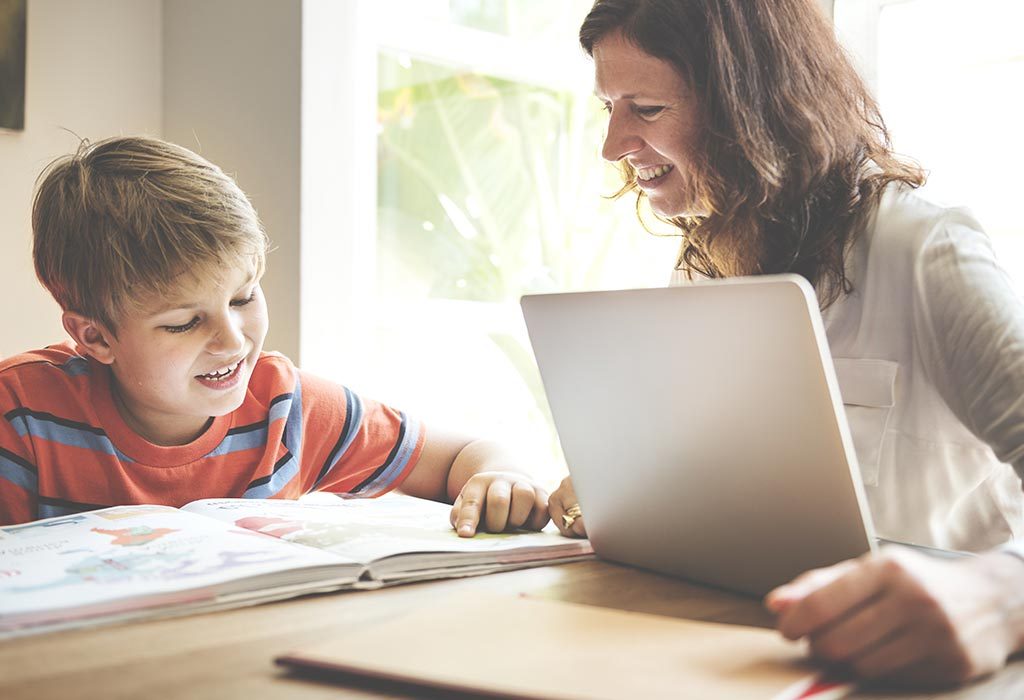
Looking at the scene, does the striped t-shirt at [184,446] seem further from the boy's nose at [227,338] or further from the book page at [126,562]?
the book page at [126,562]

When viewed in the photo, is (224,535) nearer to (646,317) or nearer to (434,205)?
(646,317)

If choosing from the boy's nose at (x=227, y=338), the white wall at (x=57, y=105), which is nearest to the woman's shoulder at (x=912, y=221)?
the boy's nose at (x=227, y=338)

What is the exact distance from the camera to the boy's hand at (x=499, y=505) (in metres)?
1.00

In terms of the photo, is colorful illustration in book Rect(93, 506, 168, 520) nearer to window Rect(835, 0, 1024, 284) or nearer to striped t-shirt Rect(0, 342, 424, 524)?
striped t-shirt Rect(0, 342, 424, 524)

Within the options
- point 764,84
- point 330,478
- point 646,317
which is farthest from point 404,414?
point 646,317

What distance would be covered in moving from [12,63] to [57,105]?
0.12 meters

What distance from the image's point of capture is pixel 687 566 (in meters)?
0.82

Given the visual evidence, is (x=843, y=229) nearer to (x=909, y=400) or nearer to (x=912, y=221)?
(x=912, y=221)

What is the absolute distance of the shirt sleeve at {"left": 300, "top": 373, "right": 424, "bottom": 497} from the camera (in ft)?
4.66

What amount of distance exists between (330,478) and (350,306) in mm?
743

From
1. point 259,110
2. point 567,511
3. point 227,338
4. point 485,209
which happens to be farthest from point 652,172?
point 485,209

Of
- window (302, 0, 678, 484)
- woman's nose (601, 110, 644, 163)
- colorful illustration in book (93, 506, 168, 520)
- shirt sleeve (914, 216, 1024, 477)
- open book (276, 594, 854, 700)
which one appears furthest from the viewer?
window (302, 0, 678, 484)

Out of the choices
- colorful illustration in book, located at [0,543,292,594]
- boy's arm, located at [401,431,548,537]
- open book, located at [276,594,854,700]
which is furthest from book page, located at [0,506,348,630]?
boy's arm, located at [401,431,548,537]

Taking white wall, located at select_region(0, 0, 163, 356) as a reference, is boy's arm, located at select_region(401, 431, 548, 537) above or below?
below
